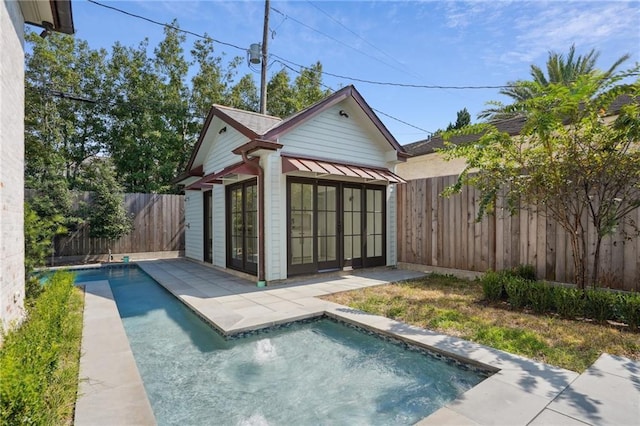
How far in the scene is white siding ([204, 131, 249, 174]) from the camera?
27.6 feet

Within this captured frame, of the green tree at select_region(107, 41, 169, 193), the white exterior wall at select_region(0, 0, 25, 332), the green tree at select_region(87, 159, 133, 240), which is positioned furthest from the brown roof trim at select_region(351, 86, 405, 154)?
the green tree at select_region(107, 41, 169, 193)

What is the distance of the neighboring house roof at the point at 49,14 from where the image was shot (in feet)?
15.1

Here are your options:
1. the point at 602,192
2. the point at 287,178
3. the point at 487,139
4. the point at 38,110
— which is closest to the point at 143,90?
the point at 38,110

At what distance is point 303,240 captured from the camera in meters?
7.91

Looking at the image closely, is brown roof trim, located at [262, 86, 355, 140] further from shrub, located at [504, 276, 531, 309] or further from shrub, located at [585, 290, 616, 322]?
shrub, located at [585, 290, 616, 322]

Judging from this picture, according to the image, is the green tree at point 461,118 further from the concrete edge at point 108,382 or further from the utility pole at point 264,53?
the concrete edge at point 108,382

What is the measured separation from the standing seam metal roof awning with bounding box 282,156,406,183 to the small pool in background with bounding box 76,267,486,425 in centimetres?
338

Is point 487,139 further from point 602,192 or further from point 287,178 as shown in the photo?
point 287,178

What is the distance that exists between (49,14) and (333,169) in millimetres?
5416

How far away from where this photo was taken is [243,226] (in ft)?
27.6

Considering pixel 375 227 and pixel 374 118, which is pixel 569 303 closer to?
pixel 375 227

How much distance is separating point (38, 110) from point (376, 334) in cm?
1614

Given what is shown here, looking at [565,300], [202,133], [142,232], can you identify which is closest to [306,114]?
[202,133]

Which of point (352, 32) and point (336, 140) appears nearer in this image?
point (336, 140)
